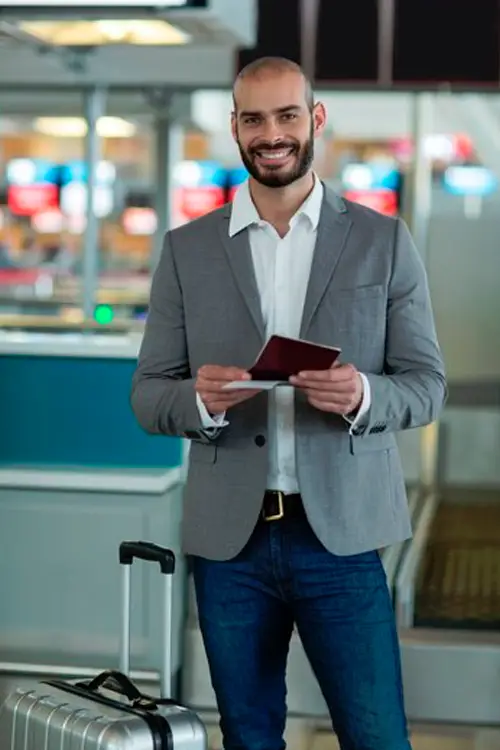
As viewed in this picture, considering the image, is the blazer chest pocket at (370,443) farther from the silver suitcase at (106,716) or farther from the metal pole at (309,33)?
the metal pole at (309,33)

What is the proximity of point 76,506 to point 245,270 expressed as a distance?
2198 millimetres

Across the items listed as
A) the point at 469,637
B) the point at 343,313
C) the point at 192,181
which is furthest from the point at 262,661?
the point at 192,181

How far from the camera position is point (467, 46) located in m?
9.32

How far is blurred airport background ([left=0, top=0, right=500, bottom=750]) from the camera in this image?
5.11 m

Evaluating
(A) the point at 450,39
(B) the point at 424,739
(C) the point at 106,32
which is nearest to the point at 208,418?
(B) the point at 424,739

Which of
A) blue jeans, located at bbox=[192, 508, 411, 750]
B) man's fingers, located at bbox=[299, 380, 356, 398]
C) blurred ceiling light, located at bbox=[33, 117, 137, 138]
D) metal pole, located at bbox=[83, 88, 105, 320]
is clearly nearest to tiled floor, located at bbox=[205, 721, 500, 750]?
blue jeans, located at bbox=[192, 508, 411, 750]

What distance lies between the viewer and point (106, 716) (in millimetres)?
→ 3064

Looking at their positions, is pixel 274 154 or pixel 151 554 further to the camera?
pixel 151 554

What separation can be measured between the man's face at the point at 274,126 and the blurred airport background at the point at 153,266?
2159 mm

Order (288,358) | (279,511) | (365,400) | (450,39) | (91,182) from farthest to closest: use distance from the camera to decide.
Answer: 1. (91,182)
2. (450,39)
3. (279,511)
4. (365,400)
5. (288,358)

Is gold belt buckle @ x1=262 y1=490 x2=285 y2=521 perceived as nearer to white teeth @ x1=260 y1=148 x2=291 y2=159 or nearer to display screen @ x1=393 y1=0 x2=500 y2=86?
white teeth @ x1=260 y1=148 x2=291 y2=159

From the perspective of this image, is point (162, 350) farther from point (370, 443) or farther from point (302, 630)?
point (302, 630)

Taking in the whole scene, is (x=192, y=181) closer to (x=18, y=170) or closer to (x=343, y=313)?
(x=18, y=170)

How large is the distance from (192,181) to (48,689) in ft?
44.5
